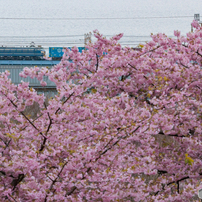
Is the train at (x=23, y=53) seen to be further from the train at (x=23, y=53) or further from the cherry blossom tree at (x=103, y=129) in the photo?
the cherry blossom tree at (x=103, y=129)

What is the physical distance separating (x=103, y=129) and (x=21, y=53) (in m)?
32.8

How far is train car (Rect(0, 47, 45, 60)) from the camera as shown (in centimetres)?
3491

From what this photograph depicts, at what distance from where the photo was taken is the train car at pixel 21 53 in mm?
34906

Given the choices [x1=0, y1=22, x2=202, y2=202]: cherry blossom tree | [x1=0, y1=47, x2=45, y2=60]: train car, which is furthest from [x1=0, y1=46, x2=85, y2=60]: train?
[x1=0, y1=22, x2=202, y2=202]: cherry blossom tree

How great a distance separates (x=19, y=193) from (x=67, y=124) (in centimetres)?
126

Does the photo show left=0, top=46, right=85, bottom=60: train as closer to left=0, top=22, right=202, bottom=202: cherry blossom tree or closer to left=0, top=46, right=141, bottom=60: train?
left=0, top=46, right=141, bottom=60: train

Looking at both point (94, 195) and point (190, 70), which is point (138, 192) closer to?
point (94, 195)

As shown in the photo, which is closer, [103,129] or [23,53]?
[103,129]

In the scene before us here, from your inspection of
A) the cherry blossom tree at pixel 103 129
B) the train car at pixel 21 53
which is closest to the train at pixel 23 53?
the train car at pixel 21 53

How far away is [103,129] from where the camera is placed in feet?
16.0

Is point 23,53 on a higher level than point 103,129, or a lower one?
higher

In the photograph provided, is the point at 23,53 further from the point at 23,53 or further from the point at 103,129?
the point at 103,129

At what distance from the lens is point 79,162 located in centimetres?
397

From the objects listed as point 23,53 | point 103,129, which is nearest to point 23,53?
point 23,53
